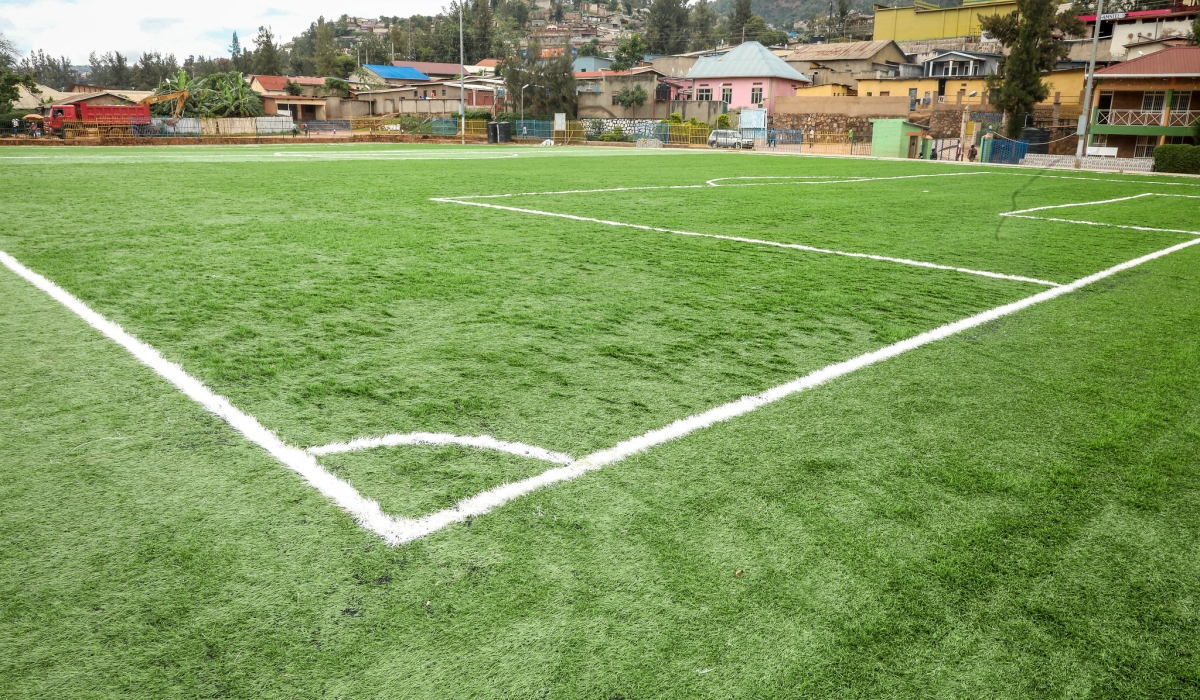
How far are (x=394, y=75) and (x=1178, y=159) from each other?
273 ft

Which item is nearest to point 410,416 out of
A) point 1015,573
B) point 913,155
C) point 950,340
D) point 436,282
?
point 1015,573

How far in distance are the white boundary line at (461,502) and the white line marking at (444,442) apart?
0.08 meters

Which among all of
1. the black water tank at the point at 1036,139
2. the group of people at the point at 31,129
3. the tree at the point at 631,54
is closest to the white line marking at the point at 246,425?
the black water tank at the point at 1036,139

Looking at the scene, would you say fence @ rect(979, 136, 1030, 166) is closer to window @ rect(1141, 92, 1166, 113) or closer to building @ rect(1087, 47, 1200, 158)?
building @ rect(1087, 47, 1200, 158)

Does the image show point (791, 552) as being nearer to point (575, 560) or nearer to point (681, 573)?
point (681, 573)

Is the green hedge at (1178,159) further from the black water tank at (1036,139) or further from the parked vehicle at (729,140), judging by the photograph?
the parked vehicle at (729,140)

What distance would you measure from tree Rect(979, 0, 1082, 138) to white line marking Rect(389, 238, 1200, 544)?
4077 cm

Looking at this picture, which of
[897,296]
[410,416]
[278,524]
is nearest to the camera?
[278,524]

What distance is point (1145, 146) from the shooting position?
134 feet

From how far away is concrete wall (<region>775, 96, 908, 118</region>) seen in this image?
54031 mm

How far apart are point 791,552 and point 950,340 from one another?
117 inches

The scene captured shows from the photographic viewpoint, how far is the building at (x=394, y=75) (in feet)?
298

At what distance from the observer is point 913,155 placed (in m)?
37.2

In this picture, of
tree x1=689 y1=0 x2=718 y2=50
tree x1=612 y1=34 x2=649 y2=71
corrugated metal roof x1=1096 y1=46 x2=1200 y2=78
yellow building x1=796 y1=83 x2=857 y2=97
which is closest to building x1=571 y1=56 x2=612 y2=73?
tree x1=612 y1=34 x2=649 y2=71
